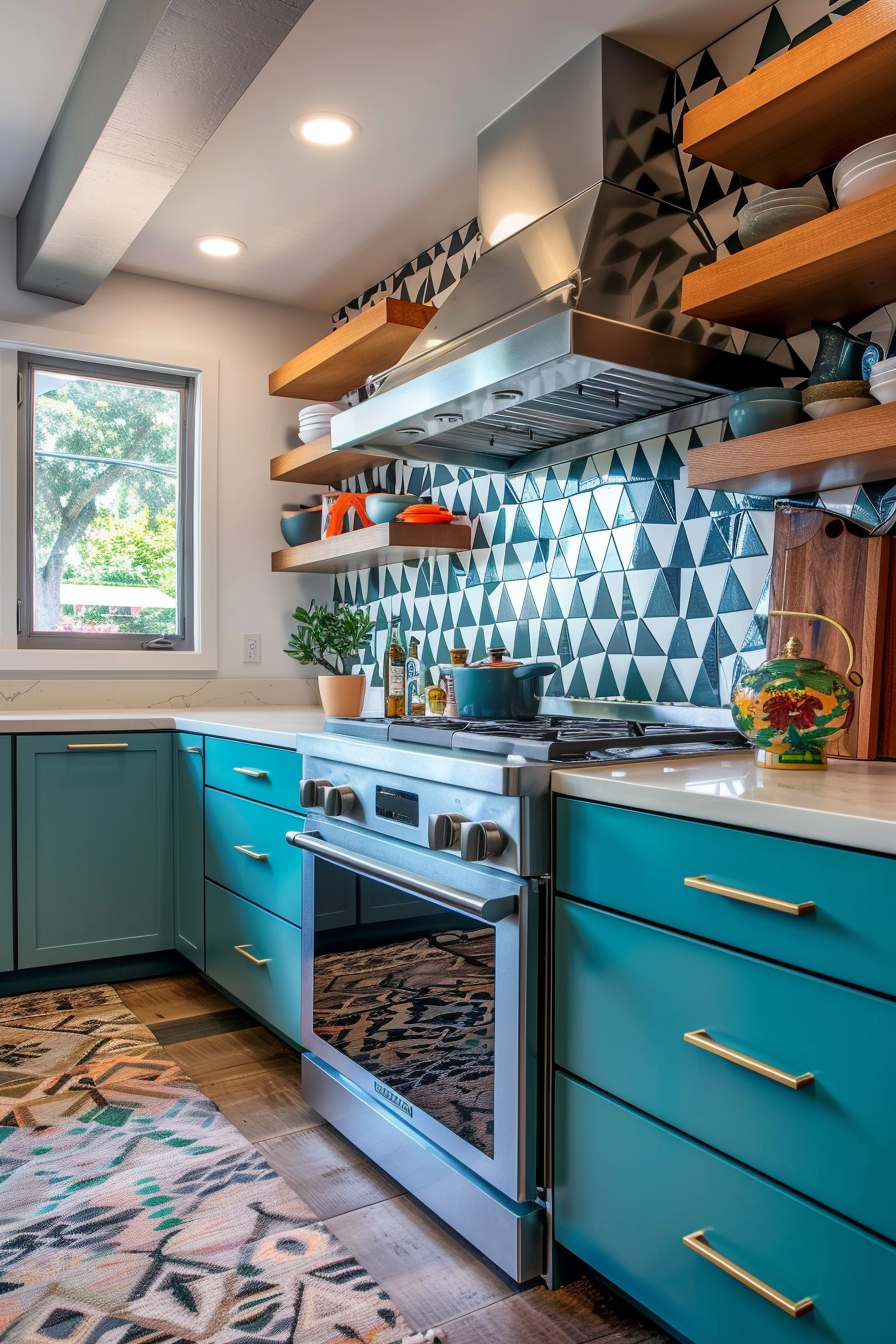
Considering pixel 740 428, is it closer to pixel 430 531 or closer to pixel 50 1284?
pixel 430 531

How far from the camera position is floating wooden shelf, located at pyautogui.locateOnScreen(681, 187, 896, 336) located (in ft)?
4.54

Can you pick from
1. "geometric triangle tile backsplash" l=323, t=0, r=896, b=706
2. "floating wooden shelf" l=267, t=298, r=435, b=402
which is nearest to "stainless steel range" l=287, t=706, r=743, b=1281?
"geometric triangle tile backsplash" l=323, t=0, r=896, b=706

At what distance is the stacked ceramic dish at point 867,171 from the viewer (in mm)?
1398

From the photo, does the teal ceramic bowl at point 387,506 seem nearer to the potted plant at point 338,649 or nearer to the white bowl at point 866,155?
the potted plant at point 338,649

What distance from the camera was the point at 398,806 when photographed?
171 centimetres

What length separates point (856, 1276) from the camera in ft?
3.21

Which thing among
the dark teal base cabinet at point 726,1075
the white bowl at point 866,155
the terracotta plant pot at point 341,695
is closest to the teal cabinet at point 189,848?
the terracotta plant pot at point 341,695

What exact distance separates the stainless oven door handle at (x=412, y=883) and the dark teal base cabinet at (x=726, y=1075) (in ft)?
0.31

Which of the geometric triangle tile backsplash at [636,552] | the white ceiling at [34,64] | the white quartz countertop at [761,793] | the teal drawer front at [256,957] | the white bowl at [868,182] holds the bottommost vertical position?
the teal drawer front at [256,957]

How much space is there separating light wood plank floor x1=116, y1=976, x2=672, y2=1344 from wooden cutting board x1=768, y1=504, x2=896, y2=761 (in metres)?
0.96

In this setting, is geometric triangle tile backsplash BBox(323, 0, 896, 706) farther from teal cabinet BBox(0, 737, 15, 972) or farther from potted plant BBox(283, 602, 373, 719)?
teal cabinet BBox(0, 737, 15, 972)

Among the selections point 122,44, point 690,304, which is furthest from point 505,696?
point 122,44

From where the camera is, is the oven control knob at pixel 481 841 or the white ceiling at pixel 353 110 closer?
the oven control knob at pixel 481 841

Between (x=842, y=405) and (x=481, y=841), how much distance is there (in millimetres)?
902
